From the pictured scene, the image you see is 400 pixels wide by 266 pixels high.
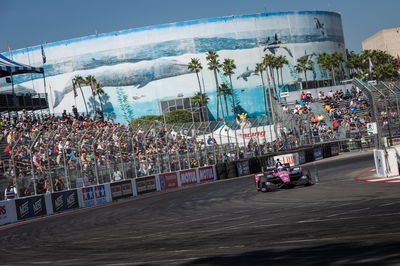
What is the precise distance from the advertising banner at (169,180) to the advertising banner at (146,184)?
82 centimetres

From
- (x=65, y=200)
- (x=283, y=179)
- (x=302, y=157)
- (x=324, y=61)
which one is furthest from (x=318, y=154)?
(x=324, y=61)

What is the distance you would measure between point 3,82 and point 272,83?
47.1m

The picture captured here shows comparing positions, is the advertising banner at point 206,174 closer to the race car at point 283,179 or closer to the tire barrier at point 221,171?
the tire barrier at point 221,171

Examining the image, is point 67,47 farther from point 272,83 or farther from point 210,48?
point 272,83

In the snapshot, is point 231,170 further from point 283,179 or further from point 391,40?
point 391,40

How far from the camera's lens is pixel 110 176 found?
31.8m

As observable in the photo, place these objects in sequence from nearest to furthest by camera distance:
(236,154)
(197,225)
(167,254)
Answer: (167,254) → (197,225) → (236,154)

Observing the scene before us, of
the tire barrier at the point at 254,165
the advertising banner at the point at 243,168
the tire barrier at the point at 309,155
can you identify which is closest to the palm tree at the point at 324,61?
the tire barrier at the point at 309,155

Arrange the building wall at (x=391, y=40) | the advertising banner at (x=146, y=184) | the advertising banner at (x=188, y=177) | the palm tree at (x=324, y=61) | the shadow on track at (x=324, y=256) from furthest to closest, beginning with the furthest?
the building wall at (x=391, y=40) → the palm tree at (x=324, y=61) → the advertising banner at (x=188, y=177) → the advertising banner at (x=146, y=184) → the shadow on track at (x=324, y=256)

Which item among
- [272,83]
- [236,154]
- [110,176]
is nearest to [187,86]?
[272,83]

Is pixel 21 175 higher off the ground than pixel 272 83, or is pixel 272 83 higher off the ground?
pixel 272 83

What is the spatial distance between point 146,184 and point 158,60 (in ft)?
257

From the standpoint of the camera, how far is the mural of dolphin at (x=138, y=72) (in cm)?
11125

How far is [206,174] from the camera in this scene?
4081 centimetres
